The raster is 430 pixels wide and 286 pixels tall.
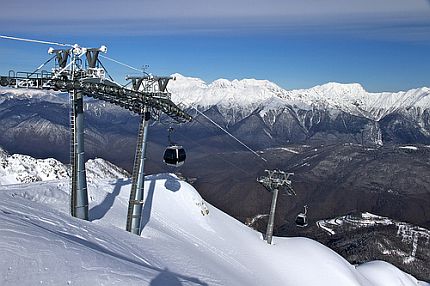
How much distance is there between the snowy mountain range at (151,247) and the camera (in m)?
16.0

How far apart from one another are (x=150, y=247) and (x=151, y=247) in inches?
4.7

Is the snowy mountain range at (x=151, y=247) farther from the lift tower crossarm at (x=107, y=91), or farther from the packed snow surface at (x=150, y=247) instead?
the lift tower crossarm at (x=107, y=91)

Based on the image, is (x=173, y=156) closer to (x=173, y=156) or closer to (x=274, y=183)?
(x=173, y=156)

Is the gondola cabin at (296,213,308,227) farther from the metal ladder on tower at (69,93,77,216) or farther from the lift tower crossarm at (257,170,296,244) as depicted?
the metal ladder on tower at (69,93,77,216)

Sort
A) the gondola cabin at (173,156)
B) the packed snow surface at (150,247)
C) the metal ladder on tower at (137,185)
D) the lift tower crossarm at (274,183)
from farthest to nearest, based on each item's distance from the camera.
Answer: the lift tower crossarm at (274,183), the metal ladder on tower at (137,185), the gondola cabin at (173,156), the packed snow surface at (150,247)

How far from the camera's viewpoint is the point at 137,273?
1767 centimetres

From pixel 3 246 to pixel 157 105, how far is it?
14423 millimetres

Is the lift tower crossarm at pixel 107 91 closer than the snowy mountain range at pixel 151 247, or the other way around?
the snowy mountain range at pixel 151 247

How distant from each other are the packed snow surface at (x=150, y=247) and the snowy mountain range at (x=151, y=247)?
0.15ft

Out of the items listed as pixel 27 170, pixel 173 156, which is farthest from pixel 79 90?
pixel 27 170

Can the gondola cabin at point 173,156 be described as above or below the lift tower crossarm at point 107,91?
below

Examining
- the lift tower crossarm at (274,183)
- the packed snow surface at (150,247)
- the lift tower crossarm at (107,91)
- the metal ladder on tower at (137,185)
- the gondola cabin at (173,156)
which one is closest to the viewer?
the packed snow surface at (150,247)

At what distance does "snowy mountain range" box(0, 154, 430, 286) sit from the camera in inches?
631

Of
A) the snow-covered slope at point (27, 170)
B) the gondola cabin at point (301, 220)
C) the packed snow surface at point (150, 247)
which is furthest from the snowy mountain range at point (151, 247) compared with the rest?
the snow-covered slope at point (27, 170)
